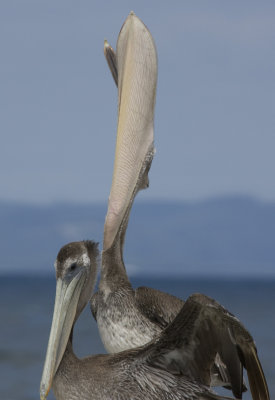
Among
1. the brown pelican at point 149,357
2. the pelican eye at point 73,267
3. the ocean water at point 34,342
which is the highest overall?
the pelican eye at point 73,267

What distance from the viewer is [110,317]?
170 inches

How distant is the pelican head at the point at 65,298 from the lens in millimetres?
3635

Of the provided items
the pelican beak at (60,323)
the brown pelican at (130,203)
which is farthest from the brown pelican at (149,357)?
the brown pelican at (130,203)

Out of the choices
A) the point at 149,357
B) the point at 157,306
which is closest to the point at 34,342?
the point at 157,306

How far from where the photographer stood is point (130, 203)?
15.6 feet

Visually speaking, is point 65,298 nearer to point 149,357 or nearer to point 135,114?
point 149,357

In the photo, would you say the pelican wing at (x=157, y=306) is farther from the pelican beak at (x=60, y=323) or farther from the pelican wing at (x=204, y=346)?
the pelican beak at (x=60, y=323)

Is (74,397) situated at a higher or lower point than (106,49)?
lower

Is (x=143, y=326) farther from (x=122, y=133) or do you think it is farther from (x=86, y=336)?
(x=86, y=336)

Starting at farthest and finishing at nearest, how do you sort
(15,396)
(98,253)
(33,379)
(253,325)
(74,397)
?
(253,325) → (33,379) → (15,396) → (98,253) → (74,397)

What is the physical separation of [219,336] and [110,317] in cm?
76

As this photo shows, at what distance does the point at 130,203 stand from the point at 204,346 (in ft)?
3.89

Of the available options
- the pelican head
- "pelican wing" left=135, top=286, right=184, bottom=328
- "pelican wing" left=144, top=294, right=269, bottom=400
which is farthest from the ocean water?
the pelican head

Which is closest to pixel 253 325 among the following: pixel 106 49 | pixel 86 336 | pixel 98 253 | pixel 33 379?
pixel 86 336
